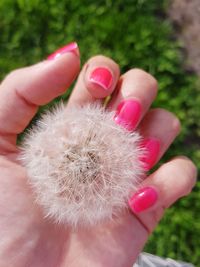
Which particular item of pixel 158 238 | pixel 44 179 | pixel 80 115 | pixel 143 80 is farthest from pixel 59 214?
pixel 158 238

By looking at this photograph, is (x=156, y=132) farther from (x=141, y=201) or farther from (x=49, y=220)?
(x=49, y=220)

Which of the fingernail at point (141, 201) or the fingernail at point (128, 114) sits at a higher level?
the fingernail at point (128, 114)

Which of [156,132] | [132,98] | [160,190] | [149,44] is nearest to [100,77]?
[132,98]

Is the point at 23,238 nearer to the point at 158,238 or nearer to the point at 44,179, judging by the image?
the point at 44,179

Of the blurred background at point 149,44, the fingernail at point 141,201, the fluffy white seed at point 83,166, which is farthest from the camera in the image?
the blurred background at point 149,44

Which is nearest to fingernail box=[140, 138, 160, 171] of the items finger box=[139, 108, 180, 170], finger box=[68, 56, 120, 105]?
finger box=[139, 108, 180, 170]

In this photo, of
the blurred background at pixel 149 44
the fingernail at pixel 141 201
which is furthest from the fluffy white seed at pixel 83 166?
the blurred background at pixel 149 44

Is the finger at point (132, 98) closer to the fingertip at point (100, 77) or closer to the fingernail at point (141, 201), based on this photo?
the fingertip at point (100, 77)
